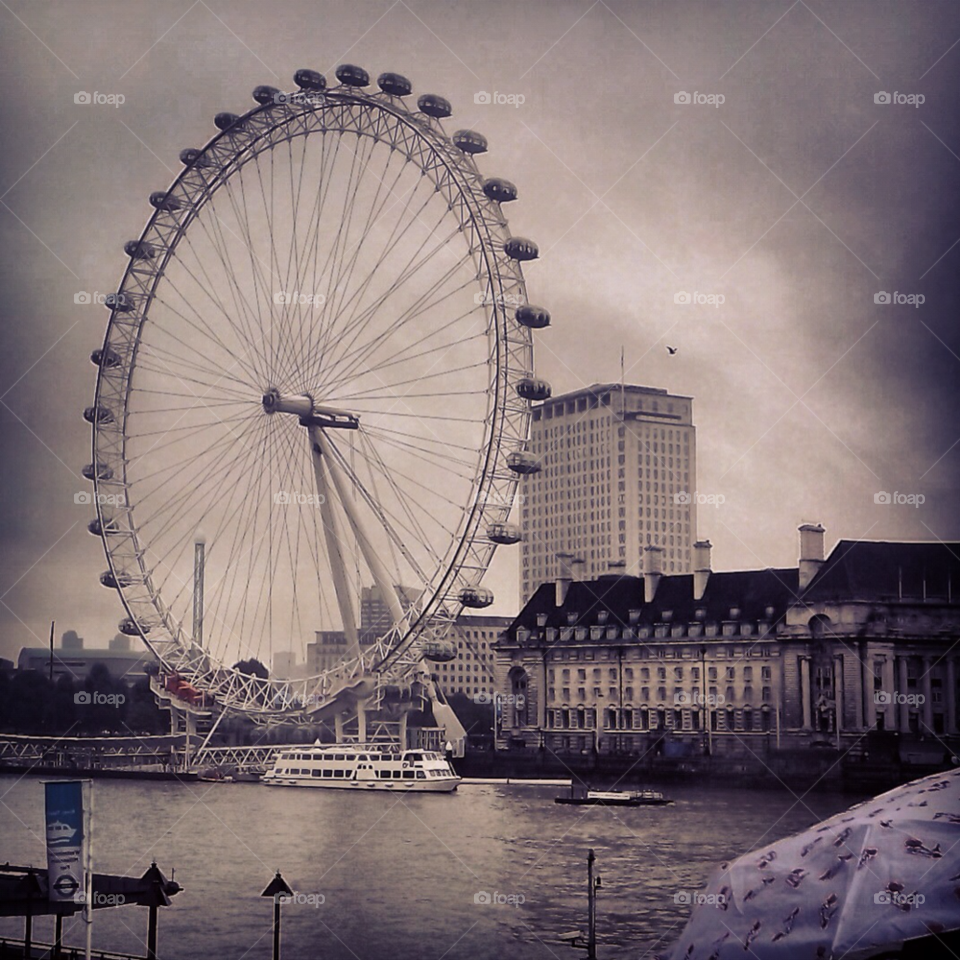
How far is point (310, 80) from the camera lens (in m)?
16.8

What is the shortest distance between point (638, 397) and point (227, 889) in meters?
6.90

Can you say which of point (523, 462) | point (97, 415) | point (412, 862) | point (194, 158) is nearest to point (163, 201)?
point (194, 158)

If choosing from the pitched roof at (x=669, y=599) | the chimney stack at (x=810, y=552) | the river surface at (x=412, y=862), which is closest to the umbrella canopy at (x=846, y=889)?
the river surface at (x=412, y=862)

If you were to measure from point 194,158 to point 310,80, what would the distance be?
8.77 feet

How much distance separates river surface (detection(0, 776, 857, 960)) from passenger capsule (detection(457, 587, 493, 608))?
2.70 metres

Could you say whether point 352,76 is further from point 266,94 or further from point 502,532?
point 502,532

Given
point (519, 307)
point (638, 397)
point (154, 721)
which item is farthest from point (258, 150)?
point (154, 721)

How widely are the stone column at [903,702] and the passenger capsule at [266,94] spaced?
914 cm

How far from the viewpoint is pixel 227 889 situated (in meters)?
14.9

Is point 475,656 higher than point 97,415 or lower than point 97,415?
lower

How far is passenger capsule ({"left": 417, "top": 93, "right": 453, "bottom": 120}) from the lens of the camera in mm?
16906

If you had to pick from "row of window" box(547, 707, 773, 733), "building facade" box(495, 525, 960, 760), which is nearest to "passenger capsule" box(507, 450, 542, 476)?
"building facade" box(495, 525, 960, 760)

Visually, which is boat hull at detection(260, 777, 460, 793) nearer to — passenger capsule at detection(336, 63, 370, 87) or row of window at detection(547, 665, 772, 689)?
row of window at detection(547, 665, 772, 689)

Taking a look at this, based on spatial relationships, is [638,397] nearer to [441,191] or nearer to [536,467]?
[536,467]
